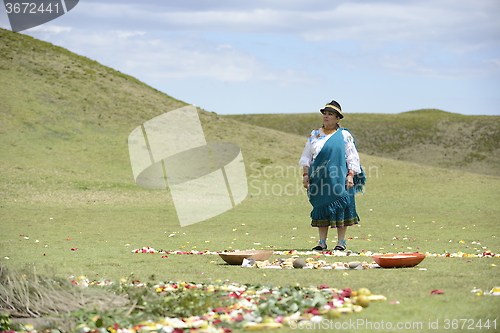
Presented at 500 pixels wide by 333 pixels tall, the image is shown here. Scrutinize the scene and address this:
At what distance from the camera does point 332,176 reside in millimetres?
9180

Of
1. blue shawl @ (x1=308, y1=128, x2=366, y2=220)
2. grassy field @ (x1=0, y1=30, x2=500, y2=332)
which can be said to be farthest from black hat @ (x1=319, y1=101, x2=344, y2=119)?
grassy field @ (x1=0, y1=30, x2=500, y2=332)

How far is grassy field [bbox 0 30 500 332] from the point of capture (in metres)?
6.25

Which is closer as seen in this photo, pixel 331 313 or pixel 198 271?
pixel 331 313

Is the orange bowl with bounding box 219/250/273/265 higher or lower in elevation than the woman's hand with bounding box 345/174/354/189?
lower

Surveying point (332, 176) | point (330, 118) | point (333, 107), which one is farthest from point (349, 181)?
point (333, 107)

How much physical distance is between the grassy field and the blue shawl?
1.08 metres

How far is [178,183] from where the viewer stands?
82.5 ft

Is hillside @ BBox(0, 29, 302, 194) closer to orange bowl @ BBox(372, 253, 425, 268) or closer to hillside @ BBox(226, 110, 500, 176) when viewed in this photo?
orange bowl @ BBox(372, 253, 425, 268)

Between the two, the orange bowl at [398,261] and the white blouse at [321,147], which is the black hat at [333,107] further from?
the orange bowl at [398,261]

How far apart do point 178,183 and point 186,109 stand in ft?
56.3

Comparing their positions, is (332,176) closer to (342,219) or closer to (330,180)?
(330,180)

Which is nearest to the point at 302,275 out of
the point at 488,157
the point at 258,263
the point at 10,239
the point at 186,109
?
the point at 258,263

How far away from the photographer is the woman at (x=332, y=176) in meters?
9.09

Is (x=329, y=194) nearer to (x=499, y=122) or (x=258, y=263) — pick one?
(x=258, y=263)
